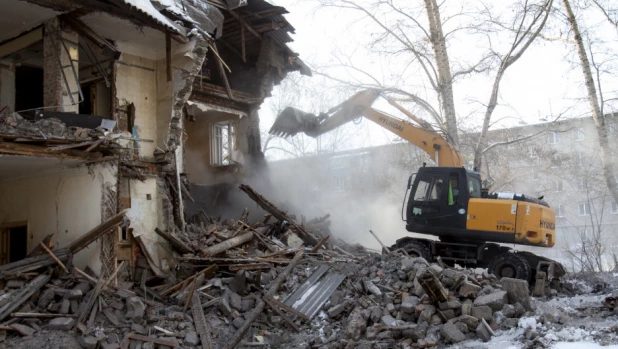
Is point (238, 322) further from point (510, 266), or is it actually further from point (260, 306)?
point (510, 266)

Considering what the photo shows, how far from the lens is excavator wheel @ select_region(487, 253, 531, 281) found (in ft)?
37.7

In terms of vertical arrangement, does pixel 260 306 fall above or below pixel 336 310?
A: above

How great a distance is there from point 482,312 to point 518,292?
88 cm

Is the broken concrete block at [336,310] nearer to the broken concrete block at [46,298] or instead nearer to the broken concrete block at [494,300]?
the broken concrete block at [494,300]

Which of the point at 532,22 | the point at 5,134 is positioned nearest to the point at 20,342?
the point at 5,134

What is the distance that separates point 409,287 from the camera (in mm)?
9812

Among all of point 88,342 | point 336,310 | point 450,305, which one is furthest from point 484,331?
point 88,342

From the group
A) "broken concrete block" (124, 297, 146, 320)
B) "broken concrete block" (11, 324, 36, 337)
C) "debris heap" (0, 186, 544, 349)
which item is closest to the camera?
"broken concrete block" (11, 324, 36, 337)

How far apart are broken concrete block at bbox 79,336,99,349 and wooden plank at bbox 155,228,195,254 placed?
12.3ft

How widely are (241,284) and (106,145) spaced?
3930 millimetres

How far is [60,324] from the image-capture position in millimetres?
8312

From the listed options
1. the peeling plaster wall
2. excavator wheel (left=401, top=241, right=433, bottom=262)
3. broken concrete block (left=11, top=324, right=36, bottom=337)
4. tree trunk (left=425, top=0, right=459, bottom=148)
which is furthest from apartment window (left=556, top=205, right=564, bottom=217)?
broken concrete block (left=11, top=324, right=36, bottom=337)

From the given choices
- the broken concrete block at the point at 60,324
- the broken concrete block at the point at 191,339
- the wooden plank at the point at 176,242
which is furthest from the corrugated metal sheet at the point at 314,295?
the broken concrete block at the point at 60,324

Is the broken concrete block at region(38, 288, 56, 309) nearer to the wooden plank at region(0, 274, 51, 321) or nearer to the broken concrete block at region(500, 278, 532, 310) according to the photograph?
the wooden plank at region(0, 274, 51, 321)
